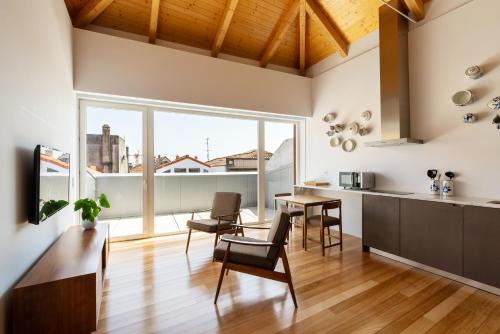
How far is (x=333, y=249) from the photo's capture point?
376 centimetres

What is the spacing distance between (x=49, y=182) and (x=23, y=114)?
2.15 ft

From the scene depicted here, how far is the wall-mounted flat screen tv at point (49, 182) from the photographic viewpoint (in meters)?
1.92

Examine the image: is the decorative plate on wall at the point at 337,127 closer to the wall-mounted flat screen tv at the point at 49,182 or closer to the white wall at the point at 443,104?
the white wall at the point at 443,104

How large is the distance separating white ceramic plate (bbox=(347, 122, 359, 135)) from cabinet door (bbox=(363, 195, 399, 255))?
1.35m

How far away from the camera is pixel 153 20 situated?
150 inches

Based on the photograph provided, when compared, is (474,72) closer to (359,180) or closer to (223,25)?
(359,180)

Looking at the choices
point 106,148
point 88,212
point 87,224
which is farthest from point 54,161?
point 106,148

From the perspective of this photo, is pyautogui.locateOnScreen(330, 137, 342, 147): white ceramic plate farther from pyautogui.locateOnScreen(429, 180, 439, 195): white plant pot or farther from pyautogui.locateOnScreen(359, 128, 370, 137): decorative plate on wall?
pyautogui.locateOnScreen(429, 180, 439, 195): white plant pot

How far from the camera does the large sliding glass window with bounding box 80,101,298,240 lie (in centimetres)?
402

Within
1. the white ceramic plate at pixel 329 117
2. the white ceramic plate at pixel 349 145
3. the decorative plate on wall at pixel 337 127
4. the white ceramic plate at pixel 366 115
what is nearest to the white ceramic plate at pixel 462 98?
the white ceramic plate at pixel 366 115

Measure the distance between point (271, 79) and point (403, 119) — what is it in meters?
2.58

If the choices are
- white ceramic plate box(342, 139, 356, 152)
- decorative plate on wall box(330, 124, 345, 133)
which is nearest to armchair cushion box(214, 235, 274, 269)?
white ceramic plate box(342, 139, 356, 152)

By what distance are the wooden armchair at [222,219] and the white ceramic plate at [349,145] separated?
7.43 ft

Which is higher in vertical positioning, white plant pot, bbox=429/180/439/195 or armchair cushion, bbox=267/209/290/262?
white plant pot, bbox=429/180/439/195
